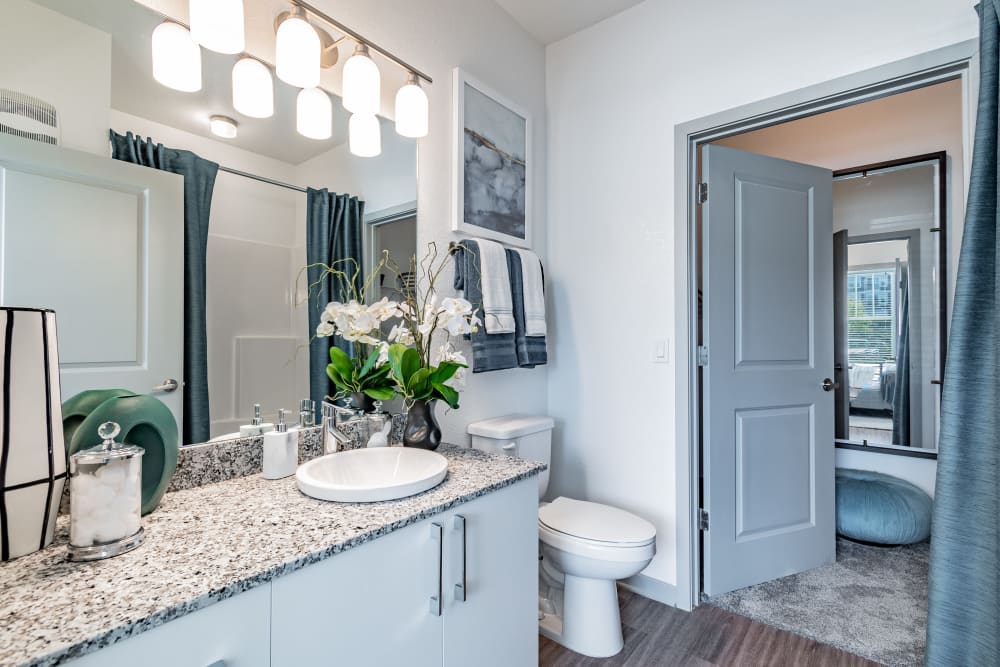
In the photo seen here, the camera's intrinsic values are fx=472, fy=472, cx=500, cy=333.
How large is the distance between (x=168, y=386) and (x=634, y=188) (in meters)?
1.91

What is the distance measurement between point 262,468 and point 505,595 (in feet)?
2.41

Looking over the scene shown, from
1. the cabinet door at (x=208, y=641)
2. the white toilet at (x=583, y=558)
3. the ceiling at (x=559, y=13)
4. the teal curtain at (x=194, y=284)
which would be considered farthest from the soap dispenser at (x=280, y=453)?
the ceiling at (x=559, y=13)

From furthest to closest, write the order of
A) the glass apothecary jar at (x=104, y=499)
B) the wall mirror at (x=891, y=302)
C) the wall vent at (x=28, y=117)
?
the wall mirror at (x=891, y=302) → the wall vent at (x=28, y=117) → the glass apothecary jar at (x=104, y=499)

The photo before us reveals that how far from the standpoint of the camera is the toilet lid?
1647mm


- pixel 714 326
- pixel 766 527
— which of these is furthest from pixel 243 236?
pixel 766 527

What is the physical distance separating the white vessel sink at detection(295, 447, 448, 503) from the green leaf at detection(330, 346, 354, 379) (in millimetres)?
241

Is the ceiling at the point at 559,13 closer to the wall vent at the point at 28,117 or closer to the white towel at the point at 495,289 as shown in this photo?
the white towel at the point at 495,289

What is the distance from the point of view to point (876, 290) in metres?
2.81

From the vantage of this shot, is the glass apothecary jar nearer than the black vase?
Yes

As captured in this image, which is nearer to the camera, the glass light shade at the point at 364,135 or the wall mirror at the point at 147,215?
the wall mirror at the point at 147,215

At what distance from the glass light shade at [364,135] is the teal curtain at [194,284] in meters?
0.48

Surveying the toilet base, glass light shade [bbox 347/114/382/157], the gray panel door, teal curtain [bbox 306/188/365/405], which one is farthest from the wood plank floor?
glass light shade [bbox 347/114/382/157]

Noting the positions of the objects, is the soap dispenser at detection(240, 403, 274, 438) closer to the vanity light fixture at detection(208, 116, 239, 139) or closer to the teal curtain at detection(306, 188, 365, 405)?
the teal curtain at detection(306, 188, 365, 405)

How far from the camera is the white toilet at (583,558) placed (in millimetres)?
1618
